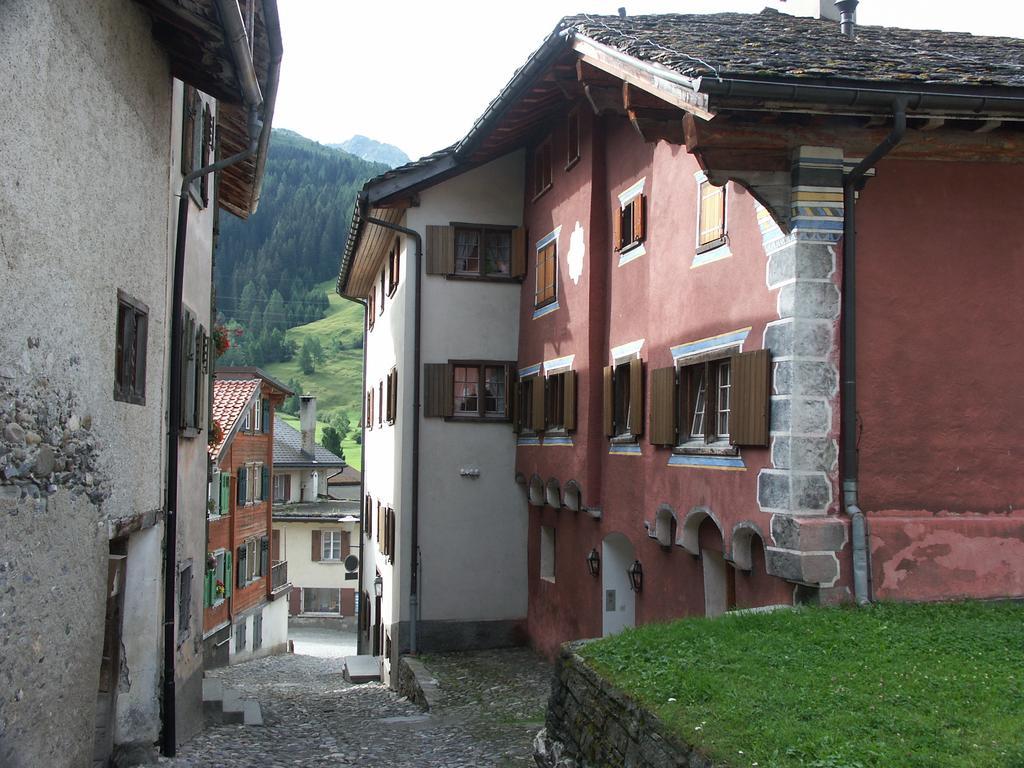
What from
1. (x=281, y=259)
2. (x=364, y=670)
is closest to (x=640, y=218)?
(x=364, y=670)

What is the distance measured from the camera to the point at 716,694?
7031 millimetres

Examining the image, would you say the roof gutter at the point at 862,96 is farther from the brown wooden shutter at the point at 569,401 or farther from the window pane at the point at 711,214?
the brown wooden shutter at the point at 569,401

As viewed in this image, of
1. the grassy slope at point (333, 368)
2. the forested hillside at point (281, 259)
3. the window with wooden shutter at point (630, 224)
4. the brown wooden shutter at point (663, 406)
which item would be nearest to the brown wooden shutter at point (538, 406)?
the window with wooden shutter at point (630, 224)

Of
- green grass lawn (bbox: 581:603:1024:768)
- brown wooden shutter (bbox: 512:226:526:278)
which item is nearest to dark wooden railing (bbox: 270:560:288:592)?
brown wooden shutter (bbox: 512:226:526:278)

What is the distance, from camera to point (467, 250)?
20.1 m

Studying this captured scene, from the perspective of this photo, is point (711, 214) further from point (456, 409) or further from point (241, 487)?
point (241, 487)

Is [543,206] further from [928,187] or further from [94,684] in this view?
[94,684]

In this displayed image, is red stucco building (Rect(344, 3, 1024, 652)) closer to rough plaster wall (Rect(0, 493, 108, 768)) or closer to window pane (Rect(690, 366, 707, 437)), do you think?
window pane (Rect(690, 366, 707, 437))

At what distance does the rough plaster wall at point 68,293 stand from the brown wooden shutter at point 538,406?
8.56 metres

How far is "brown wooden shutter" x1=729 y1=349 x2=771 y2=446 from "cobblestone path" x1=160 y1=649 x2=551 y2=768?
3684 mm

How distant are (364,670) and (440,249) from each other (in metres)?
9.26

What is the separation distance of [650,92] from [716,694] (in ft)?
18.5

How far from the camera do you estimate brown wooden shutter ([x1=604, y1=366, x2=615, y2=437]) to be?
15062 millimetres

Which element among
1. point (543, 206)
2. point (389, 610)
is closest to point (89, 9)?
point (543, 206)
